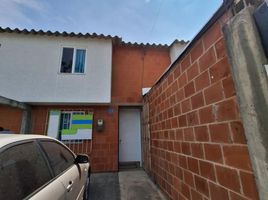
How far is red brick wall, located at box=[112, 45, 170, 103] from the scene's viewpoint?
6.63 metres

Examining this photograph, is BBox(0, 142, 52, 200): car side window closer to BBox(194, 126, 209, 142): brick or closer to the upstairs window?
BBox(194, 126, 209, 142): brick

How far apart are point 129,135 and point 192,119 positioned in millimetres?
4761

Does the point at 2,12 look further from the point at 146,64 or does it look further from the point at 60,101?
the point at 146,64

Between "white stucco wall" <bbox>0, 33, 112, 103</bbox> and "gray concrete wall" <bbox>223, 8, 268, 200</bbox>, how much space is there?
16.2ft

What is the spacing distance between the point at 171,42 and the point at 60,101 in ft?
18.7

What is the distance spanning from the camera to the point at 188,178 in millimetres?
2424

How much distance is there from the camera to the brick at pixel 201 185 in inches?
75.9

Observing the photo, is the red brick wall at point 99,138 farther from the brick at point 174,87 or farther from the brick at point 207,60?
the brick at point 207,60

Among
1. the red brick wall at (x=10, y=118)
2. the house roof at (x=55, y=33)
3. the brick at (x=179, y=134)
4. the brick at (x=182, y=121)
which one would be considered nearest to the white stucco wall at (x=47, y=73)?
the house roof at (x=55, y=33)

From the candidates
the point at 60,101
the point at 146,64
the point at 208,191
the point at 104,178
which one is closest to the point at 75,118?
the point at 60,101

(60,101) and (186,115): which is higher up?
(60,101)

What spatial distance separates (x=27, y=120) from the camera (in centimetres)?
584

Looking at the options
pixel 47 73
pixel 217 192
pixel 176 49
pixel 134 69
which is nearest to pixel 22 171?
pixel 217 192

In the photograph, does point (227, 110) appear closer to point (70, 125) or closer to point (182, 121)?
point (182, 121)
